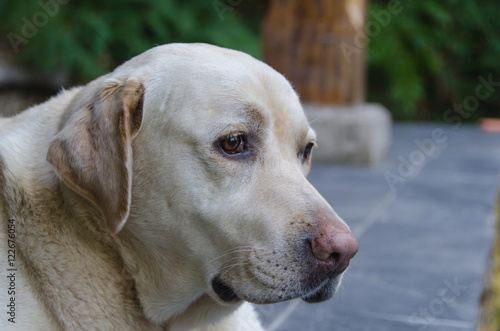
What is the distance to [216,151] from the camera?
7.10 feet

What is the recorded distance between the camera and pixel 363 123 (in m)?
6.99

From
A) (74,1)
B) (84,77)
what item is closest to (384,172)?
(84,77)

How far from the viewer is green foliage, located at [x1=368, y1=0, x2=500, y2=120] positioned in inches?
396

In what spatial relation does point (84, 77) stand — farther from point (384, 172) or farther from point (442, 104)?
point (442, 104)

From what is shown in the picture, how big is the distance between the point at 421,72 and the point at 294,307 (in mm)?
8489

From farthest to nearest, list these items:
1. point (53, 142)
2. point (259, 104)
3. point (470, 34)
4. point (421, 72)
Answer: point (470, 34), point (421, 72), point (259, 104), point (53, 142)

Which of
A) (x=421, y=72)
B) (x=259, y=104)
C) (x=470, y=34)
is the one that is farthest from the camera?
(x=470, y=34)

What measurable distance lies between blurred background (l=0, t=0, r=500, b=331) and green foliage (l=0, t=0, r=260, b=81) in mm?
15

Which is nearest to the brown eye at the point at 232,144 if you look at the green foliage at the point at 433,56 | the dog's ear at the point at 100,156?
the dog's ear at the point at 100,156

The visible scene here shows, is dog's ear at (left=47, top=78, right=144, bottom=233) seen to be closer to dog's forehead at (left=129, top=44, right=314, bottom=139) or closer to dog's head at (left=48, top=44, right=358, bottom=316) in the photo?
dog's head at (left=48, top=44, right=358, bottom=316)

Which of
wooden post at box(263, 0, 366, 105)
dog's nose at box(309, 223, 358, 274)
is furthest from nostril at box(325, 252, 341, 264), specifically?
wooden post at box(263, 0, 366, 105)

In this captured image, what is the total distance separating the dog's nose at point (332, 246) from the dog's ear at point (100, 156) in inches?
23.9

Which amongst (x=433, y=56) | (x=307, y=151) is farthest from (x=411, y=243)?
(x=433, y=56)

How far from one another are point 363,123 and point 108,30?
2.82 m
